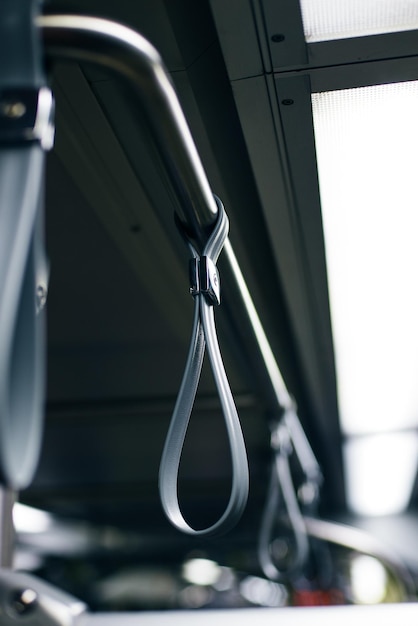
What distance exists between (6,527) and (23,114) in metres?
0.72

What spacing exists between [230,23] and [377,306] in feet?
2.85

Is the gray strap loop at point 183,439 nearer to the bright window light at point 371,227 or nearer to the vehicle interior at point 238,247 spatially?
the vehicle interior at point 238,247

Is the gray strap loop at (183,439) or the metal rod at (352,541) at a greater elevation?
the metal rod at (352,541)

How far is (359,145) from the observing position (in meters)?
1.03

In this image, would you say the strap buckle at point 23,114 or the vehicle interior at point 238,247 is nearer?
the strap buckle at point 23,114

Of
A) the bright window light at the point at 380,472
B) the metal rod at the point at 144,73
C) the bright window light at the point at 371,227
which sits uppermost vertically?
the bright window light at the point at 380,472

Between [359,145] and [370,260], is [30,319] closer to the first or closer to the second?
[359,145]

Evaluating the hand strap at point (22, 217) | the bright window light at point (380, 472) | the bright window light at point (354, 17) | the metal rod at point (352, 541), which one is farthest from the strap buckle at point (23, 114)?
the metal rod at point (352, 541)

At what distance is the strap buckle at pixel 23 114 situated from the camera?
41cm

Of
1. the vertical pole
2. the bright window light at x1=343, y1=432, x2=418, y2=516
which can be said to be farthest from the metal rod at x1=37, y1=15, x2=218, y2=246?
the bright window light at x1=343, y1=432, x2=418, y2=516

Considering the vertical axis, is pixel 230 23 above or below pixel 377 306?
below

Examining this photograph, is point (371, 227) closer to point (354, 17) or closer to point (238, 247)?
point (238, 247)

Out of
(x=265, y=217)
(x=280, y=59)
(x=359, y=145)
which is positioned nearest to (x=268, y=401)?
(x=265, y=217)

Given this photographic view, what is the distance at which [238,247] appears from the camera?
4.35ft
